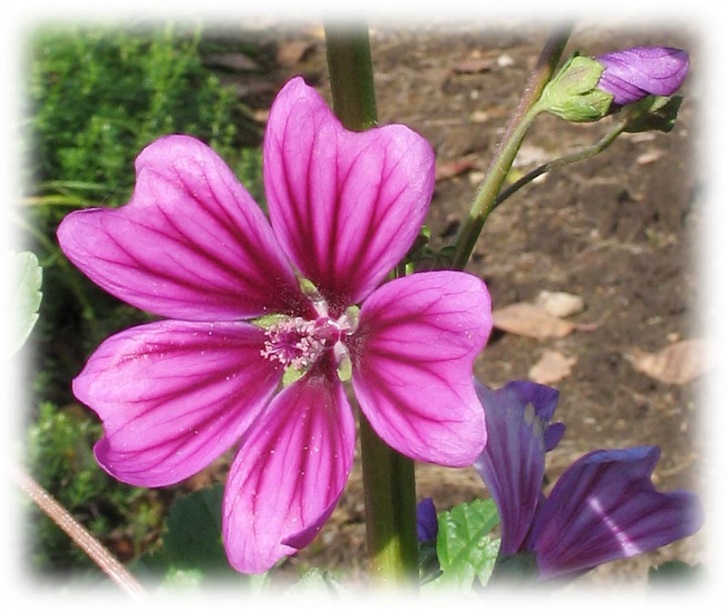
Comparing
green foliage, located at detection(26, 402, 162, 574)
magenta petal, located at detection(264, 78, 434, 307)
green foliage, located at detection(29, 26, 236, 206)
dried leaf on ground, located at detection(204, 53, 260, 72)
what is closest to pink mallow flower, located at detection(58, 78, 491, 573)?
magenta petal, located at detection(264, 78, 434, 307)

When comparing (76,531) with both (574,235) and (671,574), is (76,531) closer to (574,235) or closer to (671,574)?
(671,574)

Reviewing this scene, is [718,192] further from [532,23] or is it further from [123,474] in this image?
[123,474]

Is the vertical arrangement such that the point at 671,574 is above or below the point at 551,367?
above

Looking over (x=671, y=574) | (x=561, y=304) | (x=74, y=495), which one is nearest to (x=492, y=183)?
(x=671, y=574)

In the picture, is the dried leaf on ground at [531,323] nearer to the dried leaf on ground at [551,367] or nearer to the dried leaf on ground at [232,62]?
the dried leaf on ground at [551,367]

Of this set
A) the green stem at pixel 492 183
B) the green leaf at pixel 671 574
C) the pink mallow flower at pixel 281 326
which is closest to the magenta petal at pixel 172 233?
the pink mallow flower at pixel 281 326

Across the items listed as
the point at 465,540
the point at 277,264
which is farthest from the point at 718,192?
the point at 277,264
